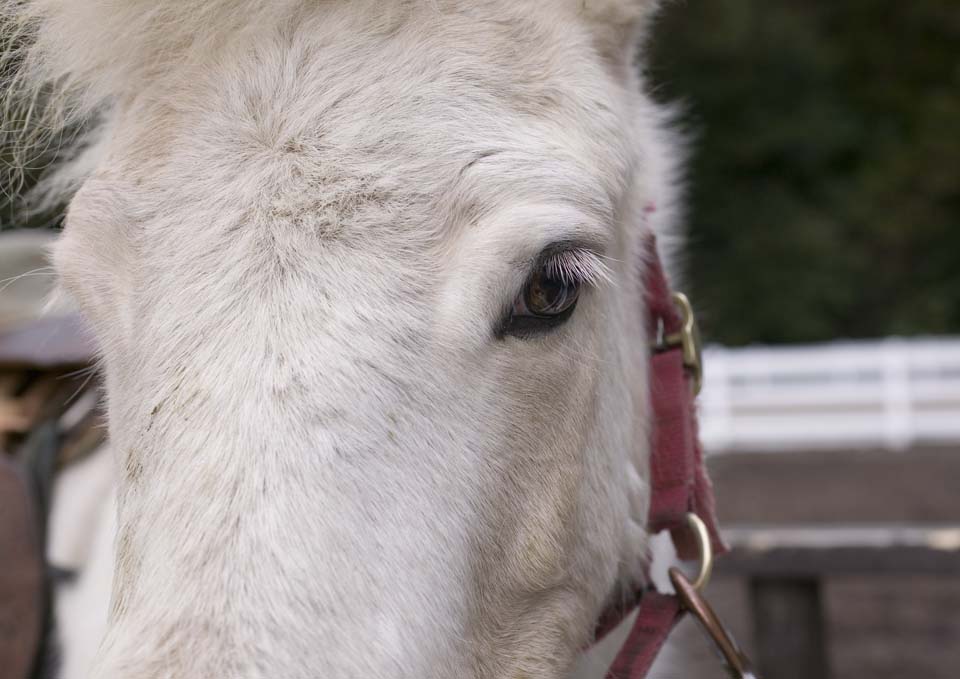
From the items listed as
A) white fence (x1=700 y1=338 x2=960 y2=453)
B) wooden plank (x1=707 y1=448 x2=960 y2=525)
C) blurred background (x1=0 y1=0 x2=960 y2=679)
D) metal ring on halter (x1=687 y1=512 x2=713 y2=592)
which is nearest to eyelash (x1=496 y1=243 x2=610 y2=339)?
metal ring on halter (x1=687 y1=512 x2=713 y2=592)

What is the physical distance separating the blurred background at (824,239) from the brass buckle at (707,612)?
550cm

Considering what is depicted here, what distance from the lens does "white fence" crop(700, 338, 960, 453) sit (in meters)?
9.71

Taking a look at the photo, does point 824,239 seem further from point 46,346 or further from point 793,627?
point 46,346

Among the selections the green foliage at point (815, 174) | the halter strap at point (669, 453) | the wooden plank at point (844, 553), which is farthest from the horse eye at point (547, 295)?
the green foliage at point (815, 174)

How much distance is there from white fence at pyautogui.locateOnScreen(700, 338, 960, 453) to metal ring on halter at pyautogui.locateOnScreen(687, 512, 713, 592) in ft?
26.4

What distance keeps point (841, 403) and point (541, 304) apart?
9.14m

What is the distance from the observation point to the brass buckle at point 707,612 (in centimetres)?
163

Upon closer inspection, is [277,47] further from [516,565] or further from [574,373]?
[516,565]

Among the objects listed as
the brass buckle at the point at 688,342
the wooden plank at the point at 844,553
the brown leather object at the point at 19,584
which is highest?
the brass buckle at the point at 688,342

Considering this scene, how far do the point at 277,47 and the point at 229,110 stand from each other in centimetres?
13

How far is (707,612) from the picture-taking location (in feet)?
5.37

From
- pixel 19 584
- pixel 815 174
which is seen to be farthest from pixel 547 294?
pixel 815 174

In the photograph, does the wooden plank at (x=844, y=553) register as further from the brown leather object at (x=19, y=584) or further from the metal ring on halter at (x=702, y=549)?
the brown leather object at (x=19, y=584)

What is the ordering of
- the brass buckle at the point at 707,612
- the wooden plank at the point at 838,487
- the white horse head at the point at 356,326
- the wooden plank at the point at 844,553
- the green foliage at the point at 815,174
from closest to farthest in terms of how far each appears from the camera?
the white horse head at the point at 356,326, the brass buckle at the point at 707,612, the wooden plank at the point at 844,553, the wooden plank at the point at 838,487, the green foliage at the point at 815,174
